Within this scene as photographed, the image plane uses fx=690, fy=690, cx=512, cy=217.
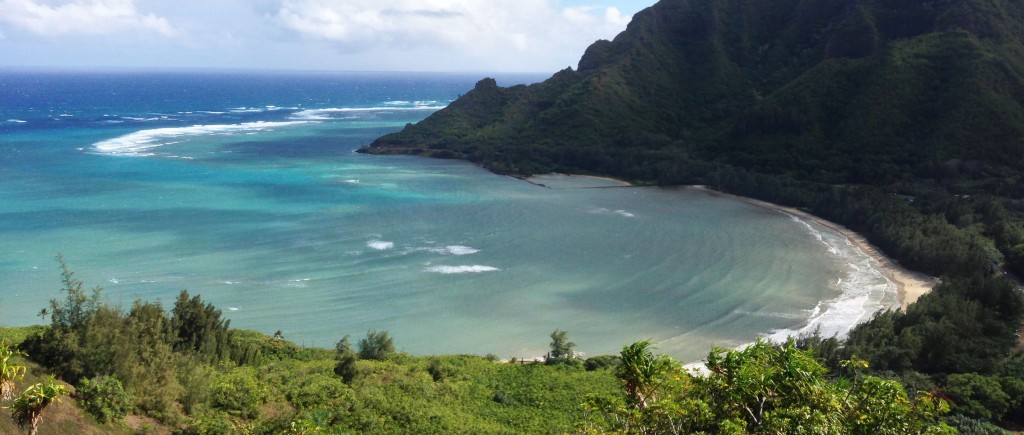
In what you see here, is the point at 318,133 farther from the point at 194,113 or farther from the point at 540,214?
the point at 540,214

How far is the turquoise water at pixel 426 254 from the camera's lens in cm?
3466

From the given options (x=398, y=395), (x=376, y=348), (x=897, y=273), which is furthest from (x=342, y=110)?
(x=398, y=395)

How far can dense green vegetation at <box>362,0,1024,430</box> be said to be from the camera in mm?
31516

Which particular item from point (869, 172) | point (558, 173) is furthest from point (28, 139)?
point (869, 172)

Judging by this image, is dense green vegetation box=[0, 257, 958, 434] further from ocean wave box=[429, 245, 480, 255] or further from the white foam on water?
the white foam on water

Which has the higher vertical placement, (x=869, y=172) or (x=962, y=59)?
(x=962, y=59)

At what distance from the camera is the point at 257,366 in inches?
890

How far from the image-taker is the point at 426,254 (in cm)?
4512

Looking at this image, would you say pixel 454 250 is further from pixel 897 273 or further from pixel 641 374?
pixel 641 374

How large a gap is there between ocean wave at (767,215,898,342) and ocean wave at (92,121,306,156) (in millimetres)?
77897

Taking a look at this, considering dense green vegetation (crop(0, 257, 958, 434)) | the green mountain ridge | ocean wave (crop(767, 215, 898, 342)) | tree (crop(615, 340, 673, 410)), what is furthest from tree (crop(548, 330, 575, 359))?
the green mountain ridge

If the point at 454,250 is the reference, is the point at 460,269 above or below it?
below

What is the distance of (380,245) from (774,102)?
54.6 metres

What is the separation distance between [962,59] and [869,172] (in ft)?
65.2
